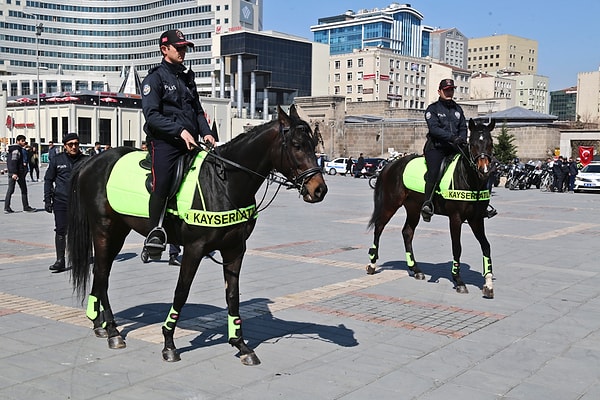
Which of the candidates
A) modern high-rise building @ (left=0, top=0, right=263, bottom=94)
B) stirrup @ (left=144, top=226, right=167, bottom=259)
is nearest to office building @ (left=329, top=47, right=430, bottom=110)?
modern high-rise building @ (left=0, top=0, right=263, bottom=94)

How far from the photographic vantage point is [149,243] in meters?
5.36

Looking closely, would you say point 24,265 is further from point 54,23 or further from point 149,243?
point 54,23

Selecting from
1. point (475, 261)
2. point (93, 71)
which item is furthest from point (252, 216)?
point (93, 71)

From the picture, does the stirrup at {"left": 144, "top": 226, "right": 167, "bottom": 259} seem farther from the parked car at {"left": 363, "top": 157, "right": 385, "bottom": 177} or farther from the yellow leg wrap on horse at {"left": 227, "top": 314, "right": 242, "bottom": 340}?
the parked car at {"left": 363, "top": 157, "right": 385, "bottom": 177}

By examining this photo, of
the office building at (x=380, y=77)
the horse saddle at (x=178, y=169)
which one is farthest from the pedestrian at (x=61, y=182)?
the office building at (x=380, y=77)

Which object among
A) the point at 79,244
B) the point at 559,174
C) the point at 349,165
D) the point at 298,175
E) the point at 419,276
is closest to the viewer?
the point at 298,175

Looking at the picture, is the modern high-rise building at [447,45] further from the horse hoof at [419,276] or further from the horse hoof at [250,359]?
the horse hoof at [250,359]

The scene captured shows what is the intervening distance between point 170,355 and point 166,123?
6.46ft

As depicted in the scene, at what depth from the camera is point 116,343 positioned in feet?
18.8

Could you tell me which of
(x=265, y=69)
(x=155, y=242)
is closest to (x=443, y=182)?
(x=155, y=242)

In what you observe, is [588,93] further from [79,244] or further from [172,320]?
[172,320]

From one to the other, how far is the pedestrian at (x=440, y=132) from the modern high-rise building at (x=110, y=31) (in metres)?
120

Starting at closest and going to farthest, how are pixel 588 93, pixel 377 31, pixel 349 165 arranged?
pixel 349 165 → pixel 588 93 → pixel 377 31

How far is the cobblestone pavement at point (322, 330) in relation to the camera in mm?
4887
